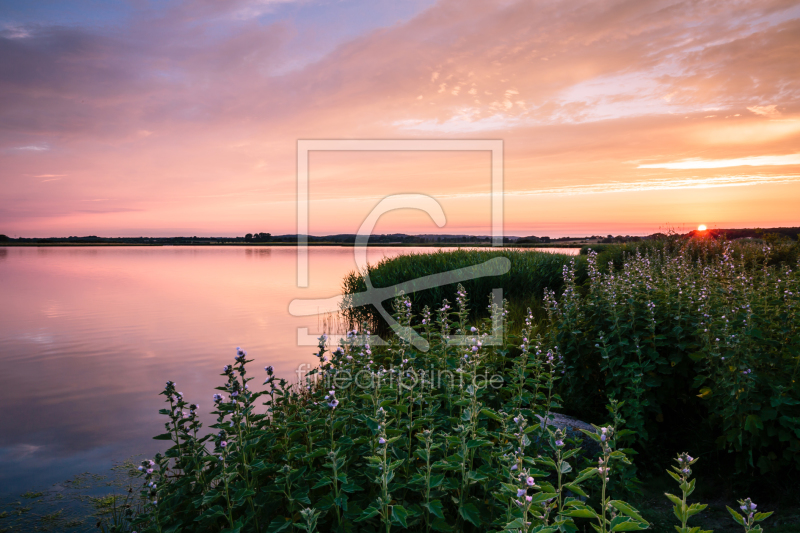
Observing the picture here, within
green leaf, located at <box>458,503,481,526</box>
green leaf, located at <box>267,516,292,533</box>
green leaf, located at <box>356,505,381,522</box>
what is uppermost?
green leaf, located at <box>356,505,381,522</box>

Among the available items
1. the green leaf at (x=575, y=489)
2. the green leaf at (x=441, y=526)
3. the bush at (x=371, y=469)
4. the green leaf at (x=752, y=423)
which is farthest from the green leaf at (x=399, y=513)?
the green leaf at (x=752, y=423)

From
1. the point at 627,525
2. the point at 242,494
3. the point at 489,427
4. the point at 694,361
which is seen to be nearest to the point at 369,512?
the point at 242,494

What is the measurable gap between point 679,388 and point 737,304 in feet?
4.72

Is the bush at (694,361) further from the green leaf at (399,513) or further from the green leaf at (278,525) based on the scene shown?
the green leaf at (278,525)

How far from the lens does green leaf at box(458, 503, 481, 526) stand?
2980 millimetres

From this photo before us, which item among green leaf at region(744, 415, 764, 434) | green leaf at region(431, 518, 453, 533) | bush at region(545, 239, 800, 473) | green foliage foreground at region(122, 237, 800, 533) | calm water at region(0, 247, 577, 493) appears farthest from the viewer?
calm water at region(0, 247, 577, 493)

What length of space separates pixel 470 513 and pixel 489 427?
252 cm

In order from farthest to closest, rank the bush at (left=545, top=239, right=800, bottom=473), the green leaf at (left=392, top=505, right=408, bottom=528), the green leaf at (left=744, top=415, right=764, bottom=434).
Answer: the bush at (left=545, top=239, right=800, bottom=473) < the green leaf at (left=744, top=415, right=764, bottom=434) < the green leaf at (left=392, top=505, right=408, bottom=528)

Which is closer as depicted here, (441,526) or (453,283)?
(441,526)

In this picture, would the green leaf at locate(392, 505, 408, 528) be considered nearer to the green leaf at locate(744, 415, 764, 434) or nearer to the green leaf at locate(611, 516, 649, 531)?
the green leaf at locate(611, 516, 649, 531)

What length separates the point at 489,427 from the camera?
17.9ft

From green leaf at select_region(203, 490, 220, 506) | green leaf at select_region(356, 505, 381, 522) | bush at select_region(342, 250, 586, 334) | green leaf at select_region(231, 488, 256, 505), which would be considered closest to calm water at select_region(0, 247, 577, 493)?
bush at select_region(342, 250, 586, 334)

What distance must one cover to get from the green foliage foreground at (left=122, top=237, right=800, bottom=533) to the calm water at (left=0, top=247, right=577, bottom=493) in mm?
3674

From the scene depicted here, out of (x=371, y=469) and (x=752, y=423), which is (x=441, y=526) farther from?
(x=752, y=423)
